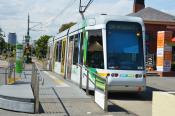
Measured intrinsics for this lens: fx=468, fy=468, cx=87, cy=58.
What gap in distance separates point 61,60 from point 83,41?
31.8 feet

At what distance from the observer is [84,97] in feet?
53.1

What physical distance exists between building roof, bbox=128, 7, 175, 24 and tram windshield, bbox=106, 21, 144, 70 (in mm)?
39316

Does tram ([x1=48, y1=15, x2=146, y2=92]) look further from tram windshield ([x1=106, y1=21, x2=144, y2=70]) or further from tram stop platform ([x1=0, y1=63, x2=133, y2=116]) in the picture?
tram stop platform ([x1=0, y1=63, x2=133, y2=116])

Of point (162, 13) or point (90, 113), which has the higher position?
point (162, 13)

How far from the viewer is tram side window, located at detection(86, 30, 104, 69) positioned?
56.3 ft

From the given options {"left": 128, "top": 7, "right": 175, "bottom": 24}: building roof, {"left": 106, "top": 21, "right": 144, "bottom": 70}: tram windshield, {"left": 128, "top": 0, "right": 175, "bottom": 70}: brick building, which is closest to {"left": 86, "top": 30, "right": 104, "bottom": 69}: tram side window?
{"left": 106, "top": 21, "right": 144, "bottom": 70}: tram windshield

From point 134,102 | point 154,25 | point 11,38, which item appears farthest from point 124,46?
point 154,25

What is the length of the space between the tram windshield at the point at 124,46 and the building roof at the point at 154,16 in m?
39.3

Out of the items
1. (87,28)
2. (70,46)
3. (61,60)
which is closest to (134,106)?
(87,28)

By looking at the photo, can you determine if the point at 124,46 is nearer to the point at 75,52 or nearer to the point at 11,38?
the point at 75,52

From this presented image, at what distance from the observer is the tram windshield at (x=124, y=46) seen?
1700 centimetres

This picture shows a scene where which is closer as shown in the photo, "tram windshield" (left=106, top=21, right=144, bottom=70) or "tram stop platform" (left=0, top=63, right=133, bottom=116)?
"tram stop platform" (left=0, top=63, right=133, bottom=116)

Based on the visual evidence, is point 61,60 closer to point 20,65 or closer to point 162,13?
point 20,65

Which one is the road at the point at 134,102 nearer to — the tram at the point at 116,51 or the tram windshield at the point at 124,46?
the tram at the point at 116,51
